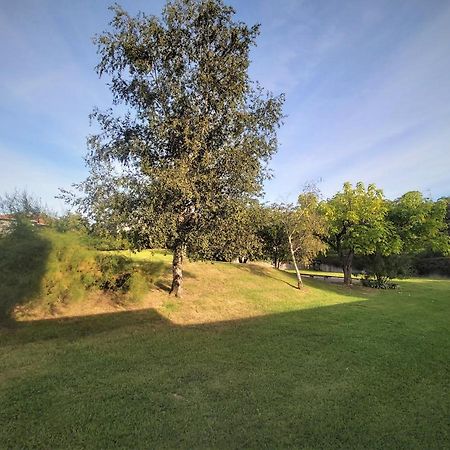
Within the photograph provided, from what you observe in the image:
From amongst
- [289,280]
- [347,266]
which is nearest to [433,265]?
[347,266]

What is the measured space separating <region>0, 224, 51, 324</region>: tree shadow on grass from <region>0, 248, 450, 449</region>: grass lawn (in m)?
0.78

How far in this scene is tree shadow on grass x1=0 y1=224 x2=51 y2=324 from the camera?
10328 millimetres

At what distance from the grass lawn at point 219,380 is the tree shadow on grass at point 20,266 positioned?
78cm

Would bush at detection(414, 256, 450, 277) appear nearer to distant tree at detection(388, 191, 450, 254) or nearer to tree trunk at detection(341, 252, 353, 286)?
distant tree at detection(388, 191, 450, 254)

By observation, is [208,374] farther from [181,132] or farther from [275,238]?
[275,238]

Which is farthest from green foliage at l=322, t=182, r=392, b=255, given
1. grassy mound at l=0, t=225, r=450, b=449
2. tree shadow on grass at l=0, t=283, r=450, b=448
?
tree shadow on grass at l=0, t=283, r=450, b=448

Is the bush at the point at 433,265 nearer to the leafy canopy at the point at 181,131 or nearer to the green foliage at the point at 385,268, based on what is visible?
the green foliage at the point at 385,268

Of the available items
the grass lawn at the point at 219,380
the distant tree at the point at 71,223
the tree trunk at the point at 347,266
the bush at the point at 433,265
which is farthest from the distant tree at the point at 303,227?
the bush at the point at 433,265

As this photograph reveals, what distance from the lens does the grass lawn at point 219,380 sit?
538cm

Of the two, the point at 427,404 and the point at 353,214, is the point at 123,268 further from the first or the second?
the point at 353,214

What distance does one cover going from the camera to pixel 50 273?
428 inches

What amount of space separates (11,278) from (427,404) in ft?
33.2

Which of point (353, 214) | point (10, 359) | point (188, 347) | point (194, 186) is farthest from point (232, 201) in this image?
point (353, 214)

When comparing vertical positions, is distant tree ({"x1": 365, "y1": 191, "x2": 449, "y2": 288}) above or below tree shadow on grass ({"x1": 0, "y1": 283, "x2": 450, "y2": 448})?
above
